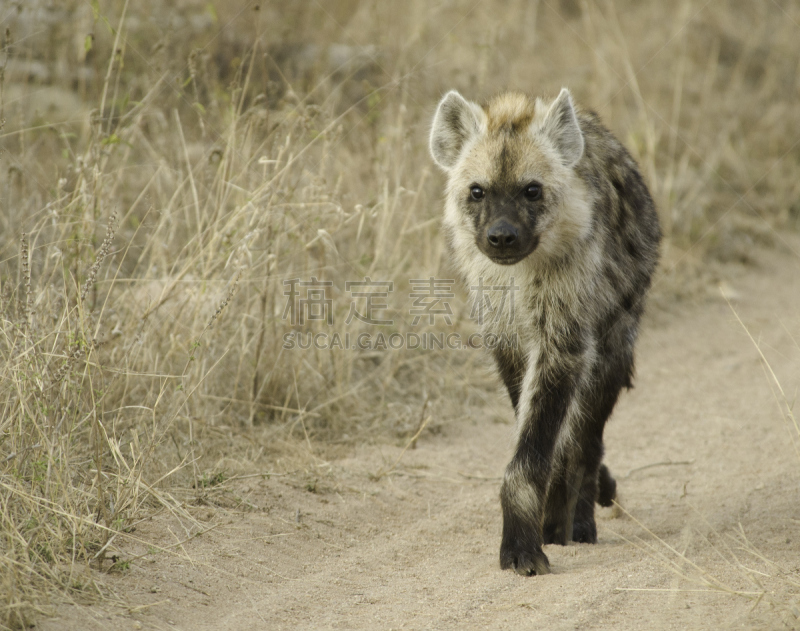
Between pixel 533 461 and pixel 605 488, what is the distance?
0.97m

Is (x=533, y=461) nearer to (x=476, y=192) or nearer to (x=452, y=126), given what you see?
(x=476, y=192)

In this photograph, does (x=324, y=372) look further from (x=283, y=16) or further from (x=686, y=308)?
(x=283, y=16)

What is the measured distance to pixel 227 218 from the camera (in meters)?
4.57

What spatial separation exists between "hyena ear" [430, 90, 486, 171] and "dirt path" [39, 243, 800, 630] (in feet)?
5.03

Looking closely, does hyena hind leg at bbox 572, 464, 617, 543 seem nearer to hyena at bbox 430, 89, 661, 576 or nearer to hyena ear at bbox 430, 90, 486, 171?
hyena at bbox 430, 89, 661, 576

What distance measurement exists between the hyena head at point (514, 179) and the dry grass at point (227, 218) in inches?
29.7

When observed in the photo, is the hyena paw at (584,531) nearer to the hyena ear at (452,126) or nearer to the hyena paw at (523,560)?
the hyena paw at (523,560)

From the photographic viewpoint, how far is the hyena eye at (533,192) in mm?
3549

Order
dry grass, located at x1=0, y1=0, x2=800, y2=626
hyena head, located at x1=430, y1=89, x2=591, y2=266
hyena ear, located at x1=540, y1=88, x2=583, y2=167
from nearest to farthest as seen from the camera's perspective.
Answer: dry grass, located at x1=0, y1=0, x2=800, y2=626, hyena head, located at x1=430, y1=89, x2=591, y2=266, hyena ear, located at x1=540, y1=88, x2=583, y2=167

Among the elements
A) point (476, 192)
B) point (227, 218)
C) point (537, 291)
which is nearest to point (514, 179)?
point (476, 192)

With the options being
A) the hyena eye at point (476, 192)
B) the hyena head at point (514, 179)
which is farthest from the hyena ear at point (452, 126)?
the hyena eye at point (476, 192)

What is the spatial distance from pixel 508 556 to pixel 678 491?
152 centimetres

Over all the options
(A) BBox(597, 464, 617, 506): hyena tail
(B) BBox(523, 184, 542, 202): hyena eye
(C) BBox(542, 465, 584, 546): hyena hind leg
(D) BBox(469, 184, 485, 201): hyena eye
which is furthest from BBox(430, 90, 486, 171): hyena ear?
(A) BBox(597, 464, 617, 506): hyena tail

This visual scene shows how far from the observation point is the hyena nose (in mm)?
3365
